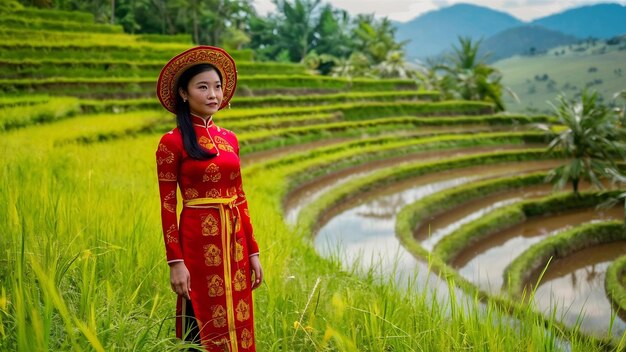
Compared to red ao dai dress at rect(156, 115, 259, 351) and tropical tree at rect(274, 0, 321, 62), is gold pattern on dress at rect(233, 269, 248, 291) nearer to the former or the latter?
red ao dai dress at rect(156, 115, 259, 351)

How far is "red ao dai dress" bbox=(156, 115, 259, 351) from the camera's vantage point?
65.9 inches

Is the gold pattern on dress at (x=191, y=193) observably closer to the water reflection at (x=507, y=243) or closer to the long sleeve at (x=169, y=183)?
the long sleeve at (x=169, y=183)

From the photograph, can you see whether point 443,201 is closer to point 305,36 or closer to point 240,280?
point 240,280

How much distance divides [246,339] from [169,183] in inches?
23.9

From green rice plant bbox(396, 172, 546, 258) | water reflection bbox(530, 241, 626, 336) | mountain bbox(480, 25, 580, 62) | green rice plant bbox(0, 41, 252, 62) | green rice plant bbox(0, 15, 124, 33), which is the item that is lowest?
water reflection bbox(530, 241, 626, 336)

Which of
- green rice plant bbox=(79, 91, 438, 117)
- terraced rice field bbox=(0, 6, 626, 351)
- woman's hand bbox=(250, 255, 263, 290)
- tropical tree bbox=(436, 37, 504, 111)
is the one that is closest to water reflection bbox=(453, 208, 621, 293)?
terraced rice field bbox=(0, 6, 626, 351)

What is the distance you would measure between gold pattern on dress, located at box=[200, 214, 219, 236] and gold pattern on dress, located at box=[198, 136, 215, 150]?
0.79 feet

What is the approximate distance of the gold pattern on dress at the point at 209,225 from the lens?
1.70 metres

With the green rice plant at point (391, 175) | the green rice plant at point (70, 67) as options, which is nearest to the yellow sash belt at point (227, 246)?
the green rice plant at point (391, 175)

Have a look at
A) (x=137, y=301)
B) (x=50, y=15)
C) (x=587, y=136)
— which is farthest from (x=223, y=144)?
(x=50, y=15)

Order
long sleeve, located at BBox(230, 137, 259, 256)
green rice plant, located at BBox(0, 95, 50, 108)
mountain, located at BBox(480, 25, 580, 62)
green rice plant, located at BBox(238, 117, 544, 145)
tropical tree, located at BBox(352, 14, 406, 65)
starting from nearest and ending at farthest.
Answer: long sleeve, located at BBox(230, 137, 259, 256)
green rice plant, located at BBox(0, 95, 50, 108)
green rice plant, located at BBox(238, 117, 544, 145)
tropical tree, located at BBox(352, 14, 406, 65)
mountain, located at BBox(480, 25, 580, 62)

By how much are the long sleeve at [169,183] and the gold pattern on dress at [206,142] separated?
0.29 feet

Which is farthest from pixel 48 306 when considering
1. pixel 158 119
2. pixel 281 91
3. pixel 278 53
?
pixel 278 53

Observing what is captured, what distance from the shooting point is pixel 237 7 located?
24969 millimetres
